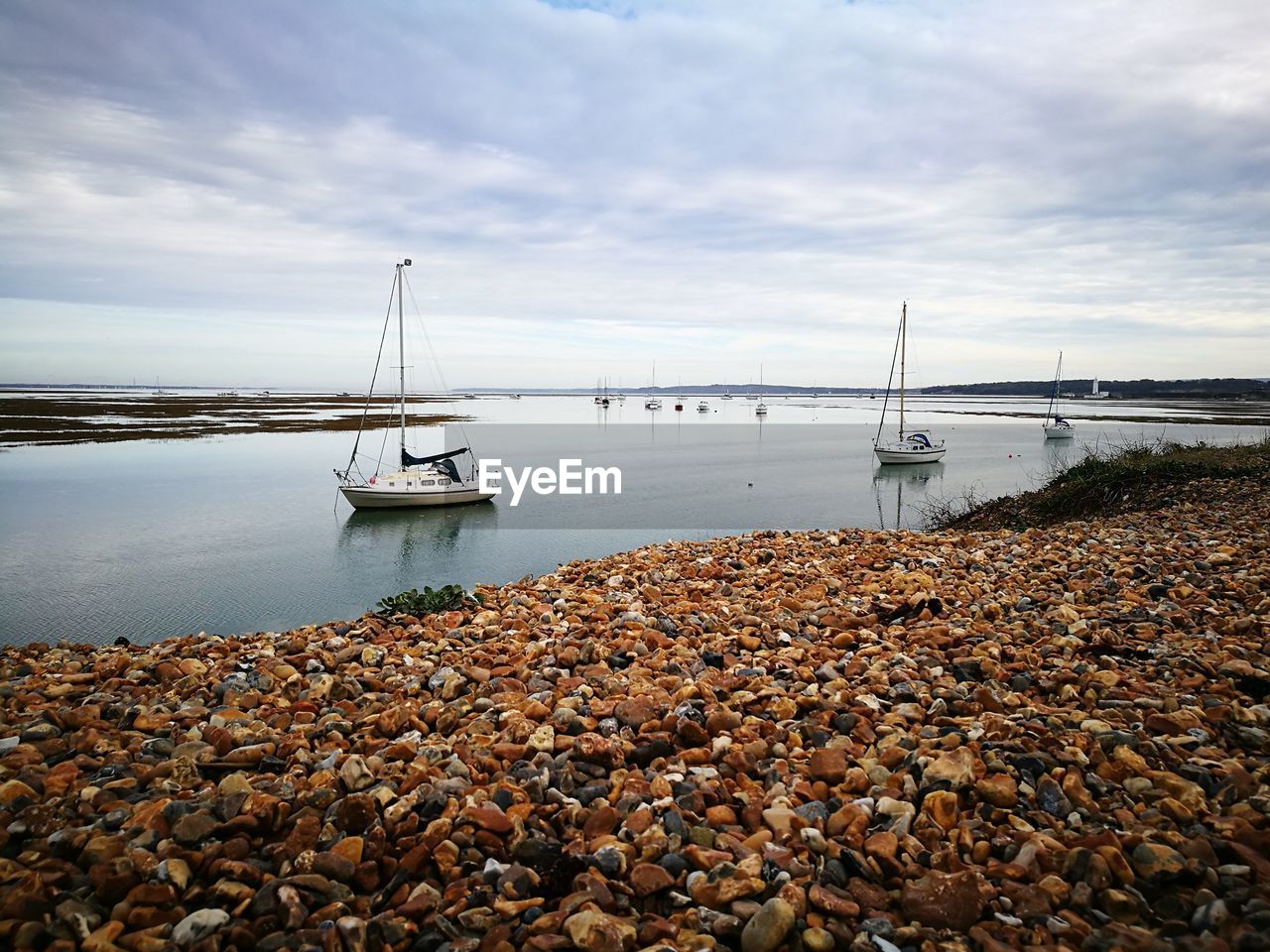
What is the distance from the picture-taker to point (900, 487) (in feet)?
130

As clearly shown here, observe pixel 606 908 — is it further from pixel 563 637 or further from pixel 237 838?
pixel 563 637

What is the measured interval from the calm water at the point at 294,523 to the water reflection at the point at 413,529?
0.14 metres

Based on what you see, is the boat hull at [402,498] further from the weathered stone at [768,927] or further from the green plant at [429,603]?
the weathered stone at [768,927]

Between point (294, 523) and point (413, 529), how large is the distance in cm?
448

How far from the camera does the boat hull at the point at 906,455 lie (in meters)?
49.9

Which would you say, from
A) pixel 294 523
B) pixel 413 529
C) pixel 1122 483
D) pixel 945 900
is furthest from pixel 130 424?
pixel 945 900

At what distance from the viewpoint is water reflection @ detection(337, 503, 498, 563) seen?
80.1ft

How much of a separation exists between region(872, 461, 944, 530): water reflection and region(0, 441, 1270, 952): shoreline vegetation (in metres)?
20.9

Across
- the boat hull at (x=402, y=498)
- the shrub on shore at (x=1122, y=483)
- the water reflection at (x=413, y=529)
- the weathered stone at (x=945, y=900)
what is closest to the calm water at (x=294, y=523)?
the water reflection at (x=413, y=529)

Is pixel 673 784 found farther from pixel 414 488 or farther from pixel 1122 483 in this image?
pixel 414 488

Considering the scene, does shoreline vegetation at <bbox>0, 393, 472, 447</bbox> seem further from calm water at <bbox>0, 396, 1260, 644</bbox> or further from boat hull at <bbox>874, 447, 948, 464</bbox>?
boat hull at <bbox>874, 447, 948, 464</bbox>

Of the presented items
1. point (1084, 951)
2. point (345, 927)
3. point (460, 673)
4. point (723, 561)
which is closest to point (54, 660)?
point (460, 673)

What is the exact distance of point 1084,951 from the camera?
9.58 ft

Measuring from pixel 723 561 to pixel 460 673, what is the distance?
19.2 feet
